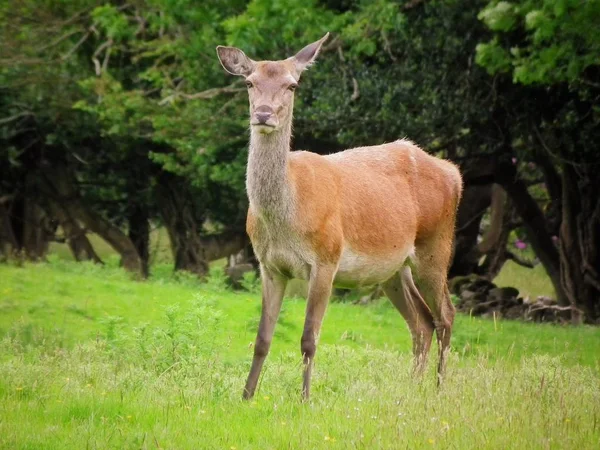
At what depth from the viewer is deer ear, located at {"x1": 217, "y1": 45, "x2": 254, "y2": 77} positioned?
866 cm

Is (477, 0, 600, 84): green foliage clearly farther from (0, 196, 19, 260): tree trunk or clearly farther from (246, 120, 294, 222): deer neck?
(0, 196, 19, 260): tree trunk

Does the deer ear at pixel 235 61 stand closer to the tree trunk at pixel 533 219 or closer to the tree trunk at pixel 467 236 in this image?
the tree trunk at pixel 533 219

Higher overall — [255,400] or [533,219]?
[533,219]

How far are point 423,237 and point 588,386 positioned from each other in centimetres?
196

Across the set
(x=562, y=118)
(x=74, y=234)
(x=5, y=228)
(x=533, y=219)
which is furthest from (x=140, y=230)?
(x=562, y=118)

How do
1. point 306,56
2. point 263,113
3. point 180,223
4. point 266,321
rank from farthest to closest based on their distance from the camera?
point 180,223
point 306,56
point 266,321
point 263,113

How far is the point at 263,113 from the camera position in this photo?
8.20 m

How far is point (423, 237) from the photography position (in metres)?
10.1

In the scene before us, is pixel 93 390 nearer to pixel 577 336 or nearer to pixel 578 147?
pixel 577 336

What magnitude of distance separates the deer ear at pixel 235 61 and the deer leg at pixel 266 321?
1520 mm

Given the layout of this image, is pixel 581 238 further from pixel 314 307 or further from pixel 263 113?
pixel 263 113

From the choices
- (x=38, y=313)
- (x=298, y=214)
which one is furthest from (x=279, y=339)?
(x=298, y=214)

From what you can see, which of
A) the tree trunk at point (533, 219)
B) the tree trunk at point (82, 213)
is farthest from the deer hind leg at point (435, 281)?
the tree trunk at point (82, 213)

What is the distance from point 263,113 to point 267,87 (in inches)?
11.6
